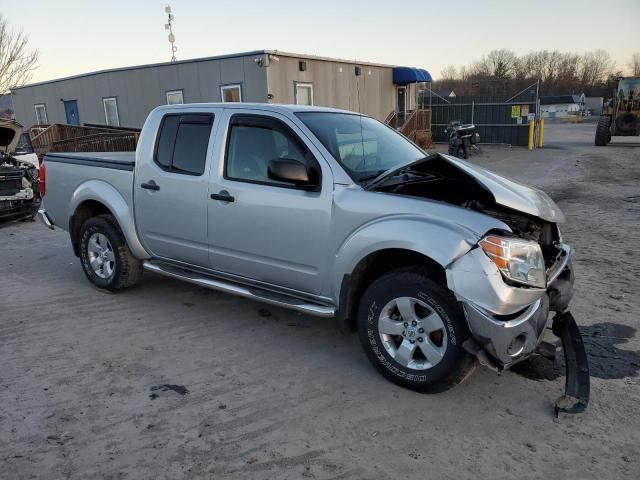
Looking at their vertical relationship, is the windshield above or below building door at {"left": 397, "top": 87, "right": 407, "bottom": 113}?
below

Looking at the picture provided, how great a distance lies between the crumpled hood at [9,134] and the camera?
900cm

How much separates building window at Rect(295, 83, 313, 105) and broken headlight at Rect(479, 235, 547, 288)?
50.4 feet

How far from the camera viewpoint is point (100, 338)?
14.1 feet

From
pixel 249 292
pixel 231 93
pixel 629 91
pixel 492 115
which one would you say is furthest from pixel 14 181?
pixel 629 91

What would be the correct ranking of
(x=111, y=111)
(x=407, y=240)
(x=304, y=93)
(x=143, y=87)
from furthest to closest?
(x=111, y=111)
(x=143, y=87)
(x=304, y=93)
(x=407, y=240)

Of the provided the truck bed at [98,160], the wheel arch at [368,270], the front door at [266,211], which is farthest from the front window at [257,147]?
the truck bed at [98,160]

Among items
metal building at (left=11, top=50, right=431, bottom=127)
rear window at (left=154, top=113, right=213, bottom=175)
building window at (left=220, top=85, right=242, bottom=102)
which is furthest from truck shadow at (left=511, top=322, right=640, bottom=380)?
building window at (left=220, top=85, right=242, bottom=102)

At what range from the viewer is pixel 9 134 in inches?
368

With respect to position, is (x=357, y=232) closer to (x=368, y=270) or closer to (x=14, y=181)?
(x=368, y=270)

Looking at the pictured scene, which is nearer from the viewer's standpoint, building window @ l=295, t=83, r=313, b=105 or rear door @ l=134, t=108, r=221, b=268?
rear door @ l=134, t=108, r=221, b=268

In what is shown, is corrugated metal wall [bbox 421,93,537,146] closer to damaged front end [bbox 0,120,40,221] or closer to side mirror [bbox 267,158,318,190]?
damaged front end [bbox 0,120,40,221]

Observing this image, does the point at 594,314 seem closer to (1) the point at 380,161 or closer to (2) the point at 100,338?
(1) the point at 380,161

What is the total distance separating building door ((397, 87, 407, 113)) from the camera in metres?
24.8

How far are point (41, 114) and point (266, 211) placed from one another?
1032 inches
